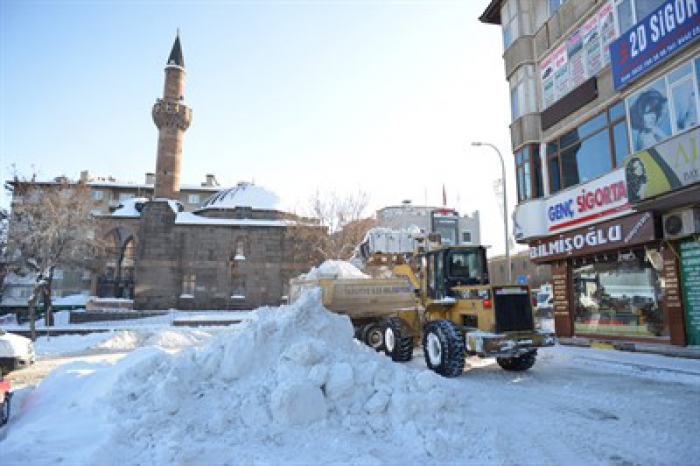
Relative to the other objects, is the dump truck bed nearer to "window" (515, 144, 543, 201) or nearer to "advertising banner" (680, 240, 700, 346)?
"advertising banner" (680, 240, 700, 346)

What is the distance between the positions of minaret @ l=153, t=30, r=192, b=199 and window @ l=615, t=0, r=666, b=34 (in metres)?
38.9

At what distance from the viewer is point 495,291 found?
9.68 meters

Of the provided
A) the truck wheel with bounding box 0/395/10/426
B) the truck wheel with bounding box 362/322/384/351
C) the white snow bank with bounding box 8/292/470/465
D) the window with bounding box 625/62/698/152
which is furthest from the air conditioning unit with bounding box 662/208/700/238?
the truck wheel with bounding box 0/395/10/426

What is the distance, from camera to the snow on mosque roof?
47.5 m

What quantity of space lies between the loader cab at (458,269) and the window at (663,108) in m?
6.63

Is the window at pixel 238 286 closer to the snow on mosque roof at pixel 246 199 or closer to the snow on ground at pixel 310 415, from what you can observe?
the snow on mosque roof at pixel 246 199

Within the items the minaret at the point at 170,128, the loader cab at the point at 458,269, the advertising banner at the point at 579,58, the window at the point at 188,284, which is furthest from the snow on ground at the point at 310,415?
the minaret at the point at 170,128

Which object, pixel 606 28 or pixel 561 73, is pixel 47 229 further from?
pixel 606 28

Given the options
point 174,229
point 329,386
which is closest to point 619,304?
point 329,386

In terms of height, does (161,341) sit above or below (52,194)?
below

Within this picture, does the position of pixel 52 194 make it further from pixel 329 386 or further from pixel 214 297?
pixel 329 386

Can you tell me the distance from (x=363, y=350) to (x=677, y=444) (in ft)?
15.9

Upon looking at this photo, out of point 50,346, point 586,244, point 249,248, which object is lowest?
point 50,346

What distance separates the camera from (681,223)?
12.1 meters
